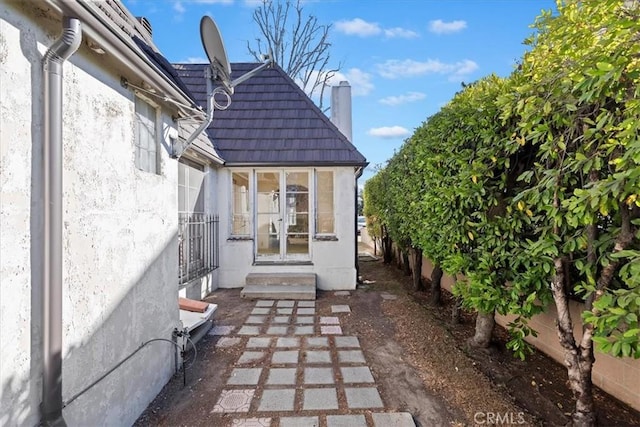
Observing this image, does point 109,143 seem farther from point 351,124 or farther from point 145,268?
point 351,124

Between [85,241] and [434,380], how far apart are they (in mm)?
3754

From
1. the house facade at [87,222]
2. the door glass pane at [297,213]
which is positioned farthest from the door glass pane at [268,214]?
the house facade at [87,222]

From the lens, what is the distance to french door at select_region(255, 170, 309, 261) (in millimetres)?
8047

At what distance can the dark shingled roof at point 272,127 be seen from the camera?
7.80 metres

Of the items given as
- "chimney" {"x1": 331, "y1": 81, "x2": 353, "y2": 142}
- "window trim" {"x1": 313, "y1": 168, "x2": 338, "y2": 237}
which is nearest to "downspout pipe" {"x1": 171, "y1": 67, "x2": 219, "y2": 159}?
"window trim" {"x1": 313, "y1": 168, "x2": 338, "y2": 237}

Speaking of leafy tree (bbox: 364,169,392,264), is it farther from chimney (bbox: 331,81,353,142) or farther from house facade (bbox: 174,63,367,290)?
chimney (bbox: 331,81,353,142)

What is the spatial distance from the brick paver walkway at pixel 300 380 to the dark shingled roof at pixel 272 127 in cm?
410

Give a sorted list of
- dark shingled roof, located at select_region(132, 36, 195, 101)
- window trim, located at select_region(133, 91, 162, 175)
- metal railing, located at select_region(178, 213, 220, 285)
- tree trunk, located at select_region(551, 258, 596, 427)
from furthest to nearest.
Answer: metal railing, located at select_region(178, 213, 220, 285) < dark shingled roof, located at select_region(132, 36, 195, 101) < window trim, located at select_region(133, 91, 162, 175) < tree trunk, located at select_region(551, 258, 596, 427)

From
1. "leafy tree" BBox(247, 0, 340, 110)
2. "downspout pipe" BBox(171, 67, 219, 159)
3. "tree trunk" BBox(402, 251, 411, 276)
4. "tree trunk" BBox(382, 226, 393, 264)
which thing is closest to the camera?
"downspout pipe" BBox(171, 67, 219, 159)

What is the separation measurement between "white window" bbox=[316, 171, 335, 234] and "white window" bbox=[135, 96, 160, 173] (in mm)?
4849

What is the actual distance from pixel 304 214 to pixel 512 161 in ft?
17.2

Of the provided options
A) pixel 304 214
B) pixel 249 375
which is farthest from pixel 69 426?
pixel 304 214

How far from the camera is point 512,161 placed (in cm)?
355

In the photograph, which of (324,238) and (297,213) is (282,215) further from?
(324,238)
